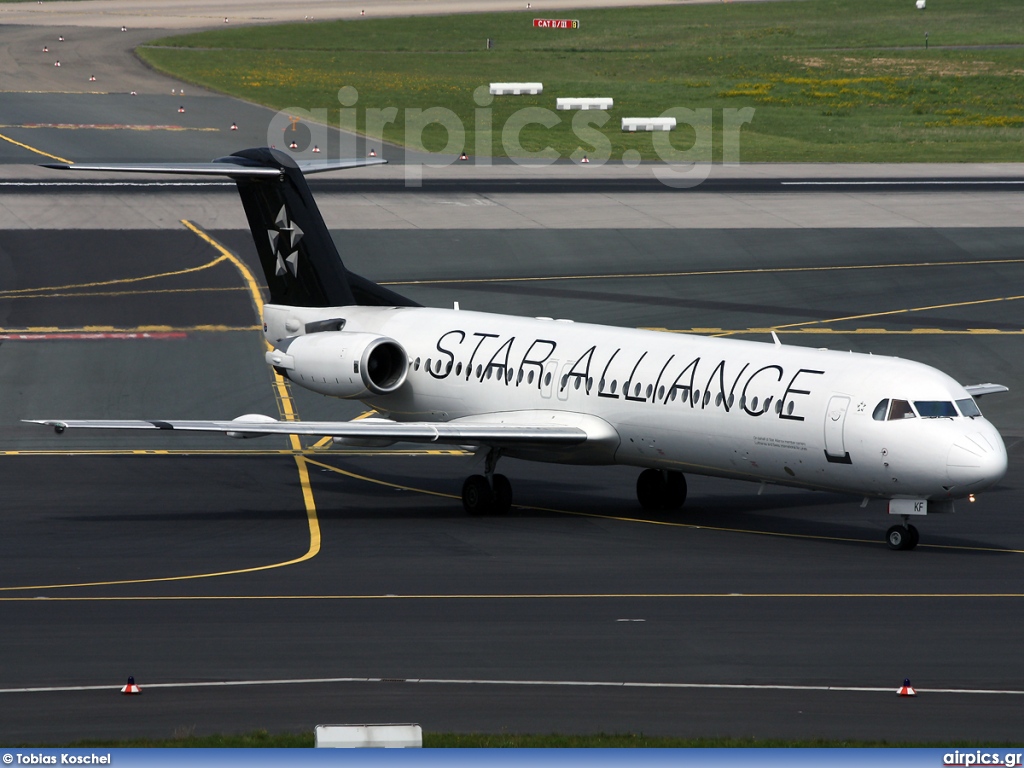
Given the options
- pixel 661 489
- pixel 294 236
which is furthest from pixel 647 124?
pixel 661 489

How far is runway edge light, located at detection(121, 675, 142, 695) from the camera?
18.9 m

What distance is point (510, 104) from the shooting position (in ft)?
327

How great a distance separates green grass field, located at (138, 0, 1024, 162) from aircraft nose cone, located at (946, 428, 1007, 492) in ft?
189

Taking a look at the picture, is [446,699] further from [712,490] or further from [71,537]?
[712,490]

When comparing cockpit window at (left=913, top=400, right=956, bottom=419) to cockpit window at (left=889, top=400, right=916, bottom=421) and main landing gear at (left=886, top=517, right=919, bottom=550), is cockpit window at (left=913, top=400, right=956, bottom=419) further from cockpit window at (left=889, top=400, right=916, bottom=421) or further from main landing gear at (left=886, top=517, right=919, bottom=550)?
main landing gear at (left=886, top=517, right=919, bottom=550)

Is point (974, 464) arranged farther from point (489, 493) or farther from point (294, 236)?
point (294, 236)

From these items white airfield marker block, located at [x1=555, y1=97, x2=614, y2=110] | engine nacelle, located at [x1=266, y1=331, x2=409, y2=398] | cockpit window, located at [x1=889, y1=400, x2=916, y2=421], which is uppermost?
white airfield marker block, located at [x1=555, y1=97, x2=614, y2=110]

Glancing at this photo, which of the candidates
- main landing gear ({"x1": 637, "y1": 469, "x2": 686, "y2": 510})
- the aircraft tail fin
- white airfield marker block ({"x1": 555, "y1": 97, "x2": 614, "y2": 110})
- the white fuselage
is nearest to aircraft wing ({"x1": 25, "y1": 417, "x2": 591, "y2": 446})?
the white fuselage

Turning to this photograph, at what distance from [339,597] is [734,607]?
5.92m

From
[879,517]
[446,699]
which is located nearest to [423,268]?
[879,517]

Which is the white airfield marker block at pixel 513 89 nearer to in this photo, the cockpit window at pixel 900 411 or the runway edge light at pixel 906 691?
the cockpit window at pixel 900 411

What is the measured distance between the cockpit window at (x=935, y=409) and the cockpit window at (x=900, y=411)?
0.47 feet

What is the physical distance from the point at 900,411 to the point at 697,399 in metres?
3.95

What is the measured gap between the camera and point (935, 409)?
90.9ft
